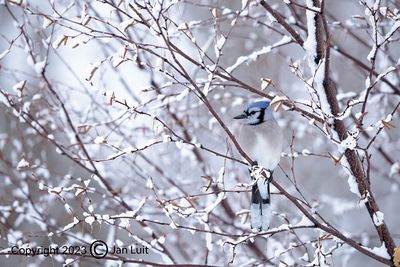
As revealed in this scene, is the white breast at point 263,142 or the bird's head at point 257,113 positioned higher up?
the bird's head at point 257,113

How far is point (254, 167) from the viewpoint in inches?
98.4

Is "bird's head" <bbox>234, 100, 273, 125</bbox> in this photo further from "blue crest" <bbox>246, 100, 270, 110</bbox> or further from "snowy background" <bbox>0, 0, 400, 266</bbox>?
"snowy background" <bbox>0, 0, 400, 266</bbox>

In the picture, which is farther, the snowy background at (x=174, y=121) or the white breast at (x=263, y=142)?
the white breast at (x=263, y=142)

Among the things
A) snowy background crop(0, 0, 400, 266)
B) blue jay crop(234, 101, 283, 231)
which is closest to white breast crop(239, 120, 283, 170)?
blue jay crop(234, 101, 283, 231)

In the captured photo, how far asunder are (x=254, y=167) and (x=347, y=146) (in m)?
0.43

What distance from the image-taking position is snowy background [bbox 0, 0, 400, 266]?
7.82 ft

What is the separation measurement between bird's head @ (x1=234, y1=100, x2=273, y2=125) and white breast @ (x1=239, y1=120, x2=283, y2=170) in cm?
3

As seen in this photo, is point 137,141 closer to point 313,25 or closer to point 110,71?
point 110,71

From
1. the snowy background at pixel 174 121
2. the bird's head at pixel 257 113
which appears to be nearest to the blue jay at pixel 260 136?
the bird's head at pixel 257 113

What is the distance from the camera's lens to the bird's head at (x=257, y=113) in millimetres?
3293

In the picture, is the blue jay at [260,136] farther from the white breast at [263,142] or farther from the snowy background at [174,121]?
the snowy background at [174,121]

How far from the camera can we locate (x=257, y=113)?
3.32 meters

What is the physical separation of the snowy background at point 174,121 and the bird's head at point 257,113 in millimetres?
100

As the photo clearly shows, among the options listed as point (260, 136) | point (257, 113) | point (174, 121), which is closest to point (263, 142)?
point (260, 136)
